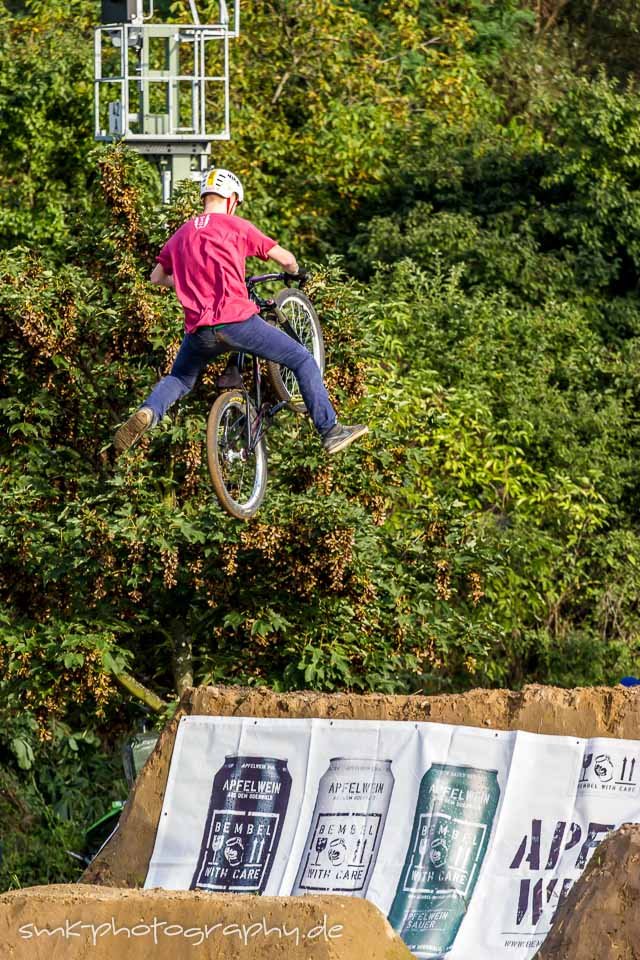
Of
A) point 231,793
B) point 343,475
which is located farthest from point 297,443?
point 231,793

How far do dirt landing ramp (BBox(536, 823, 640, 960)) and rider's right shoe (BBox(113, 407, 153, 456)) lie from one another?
12.8 feet

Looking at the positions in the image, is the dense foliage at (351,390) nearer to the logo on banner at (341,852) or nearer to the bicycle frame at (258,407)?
the bicycle frame at (258,407)

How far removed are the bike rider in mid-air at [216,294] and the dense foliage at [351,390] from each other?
6.46 feet

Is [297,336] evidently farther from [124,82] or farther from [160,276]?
[124,82]

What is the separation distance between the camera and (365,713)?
966 cm

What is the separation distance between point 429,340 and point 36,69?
7.07m

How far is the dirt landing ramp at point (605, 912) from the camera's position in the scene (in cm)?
688

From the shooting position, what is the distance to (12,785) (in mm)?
16469

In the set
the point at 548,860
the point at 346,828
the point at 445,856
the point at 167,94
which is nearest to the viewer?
the point at 548,860

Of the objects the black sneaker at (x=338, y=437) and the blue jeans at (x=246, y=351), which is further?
the black sneaker at (x=338, y=437)

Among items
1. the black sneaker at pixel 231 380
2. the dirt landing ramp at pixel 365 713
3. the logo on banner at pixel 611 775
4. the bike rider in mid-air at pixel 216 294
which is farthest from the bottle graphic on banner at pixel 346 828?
the black sneaker at pixel 231 380

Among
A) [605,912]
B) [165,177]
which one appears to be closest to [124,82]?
[165,177]

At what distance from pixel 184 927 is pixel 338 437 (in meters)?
3.51

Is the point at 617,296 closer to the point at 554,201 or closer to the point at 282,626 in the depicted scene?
the point at 554,201
